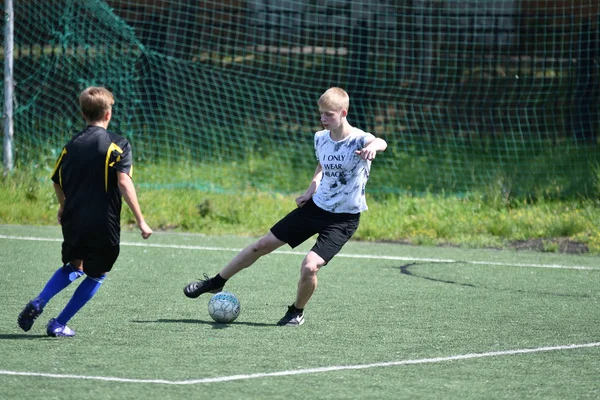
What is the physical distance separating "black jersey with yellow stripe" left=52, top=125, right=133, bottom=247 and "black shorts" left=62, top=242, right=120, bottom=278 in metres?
0.04

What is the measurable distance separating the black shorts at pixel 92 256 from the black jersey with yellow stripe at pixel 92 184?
4cm

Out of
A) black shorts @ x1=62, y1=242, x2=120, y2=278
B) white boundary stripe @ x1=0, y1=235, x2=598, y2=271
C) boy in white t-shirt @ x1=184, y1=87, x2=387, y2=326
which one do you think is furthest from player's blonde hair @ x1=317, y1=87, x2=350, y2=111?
white boundary stripe @ x1=0, y1=235, x2=598, y2=271

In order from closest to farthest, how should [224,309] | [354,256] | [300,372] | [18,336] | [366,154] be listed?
[300,372] → [18,336] → [366,154] → [224,309] → [354,256]

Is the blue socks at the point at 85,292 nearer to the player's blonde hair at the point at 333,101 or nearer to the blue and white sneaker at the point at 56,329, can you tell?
the blue and white sneaker at the point at 56,329

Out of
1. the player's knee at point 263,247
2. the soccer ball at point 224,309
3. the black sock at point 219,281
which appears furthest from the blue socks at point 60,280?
the player's knee at point 263,247

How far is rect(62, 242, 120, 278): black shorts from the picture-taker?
5746mm

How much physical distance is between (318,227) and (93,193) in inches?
62.8

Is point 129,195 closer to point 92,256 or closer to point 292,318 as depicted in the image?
point 92,256

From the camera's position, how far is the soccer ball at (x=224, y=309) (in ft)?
21.2

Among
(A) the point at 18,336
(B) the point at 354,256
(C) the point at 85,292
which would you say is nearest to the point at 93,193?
(C) the point at 85,292

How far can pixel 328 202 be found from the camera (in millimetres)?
6559

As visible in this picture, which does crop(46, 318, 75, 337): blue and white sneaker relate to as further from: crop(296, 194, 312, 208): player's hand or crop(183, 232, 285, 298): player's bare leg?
crop(296, 194, 312, 208): player's hand

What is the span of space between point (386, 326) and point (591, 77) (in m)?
9.89

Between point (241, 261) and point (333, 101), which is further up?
point (333, 101)
